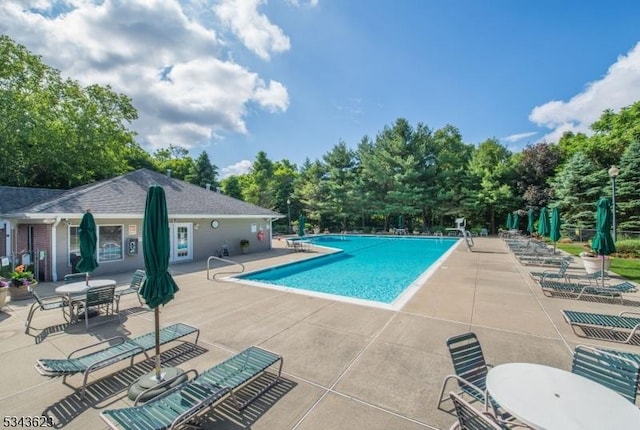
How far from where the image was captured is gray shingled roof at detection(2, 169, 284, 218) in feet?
36.6

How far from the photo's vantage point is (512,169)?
96.2 ft

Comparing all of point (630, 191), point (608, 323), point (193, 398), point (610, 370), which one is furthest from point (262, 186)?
point (610, 370)

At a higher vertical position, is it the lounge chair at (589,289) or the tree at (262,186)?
the tree at (262,186)

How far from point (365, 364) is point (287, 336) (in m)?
1.66

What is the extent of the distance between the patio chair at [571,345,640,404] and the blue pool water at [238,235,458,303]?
5.16 m

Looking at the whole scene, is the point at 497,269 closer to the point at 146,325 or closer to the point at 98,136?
the point at 146,325

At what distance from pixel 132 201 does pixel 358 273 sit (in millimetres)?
11055

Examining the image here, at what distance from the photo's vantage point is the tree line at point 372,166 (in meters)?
19.9

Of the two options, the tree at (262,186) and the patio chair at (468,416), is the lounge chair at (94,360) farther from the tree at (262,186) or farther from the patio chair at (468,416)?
the tree at (262,186)

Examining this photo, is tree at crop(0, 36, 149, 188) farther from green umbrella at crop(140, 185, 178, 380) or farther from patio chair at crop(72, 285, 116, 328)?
green umbrella at crop(140, 185, 178, 380)

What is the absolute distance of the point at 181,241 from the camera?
574 inches

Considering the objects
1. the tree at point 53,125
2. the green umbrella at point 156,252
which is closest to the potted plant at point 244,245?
the green umbrella at point 156,252

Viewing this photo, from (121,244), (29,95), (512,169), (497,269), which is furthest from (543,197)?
(29,95)

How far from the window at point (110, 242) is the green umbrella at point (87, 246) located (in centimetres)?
570
